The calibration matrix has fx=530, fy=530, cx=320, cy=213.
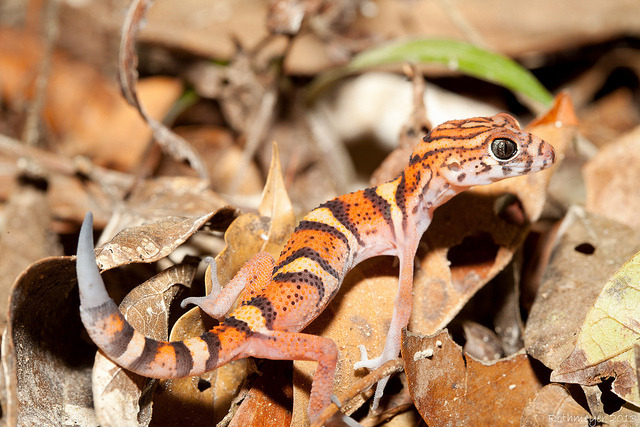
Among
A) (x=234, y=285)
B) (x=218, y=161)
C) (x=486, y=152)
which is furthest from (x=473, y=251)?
(x=218, y=161)

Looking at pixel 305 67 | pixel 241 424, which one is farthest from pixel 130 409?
pixel 305 67

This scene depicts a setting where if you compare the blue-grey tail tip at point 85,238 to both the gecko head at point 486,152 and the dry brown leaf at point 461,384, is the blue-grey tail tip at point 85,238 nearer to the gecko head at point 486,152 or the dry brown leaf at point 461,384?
the dry brown leaf at point 461,384

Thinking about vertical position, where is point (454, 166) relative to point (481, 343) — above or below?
above

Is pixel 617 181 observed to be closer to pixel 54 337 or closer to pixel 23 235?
pixel 54 337

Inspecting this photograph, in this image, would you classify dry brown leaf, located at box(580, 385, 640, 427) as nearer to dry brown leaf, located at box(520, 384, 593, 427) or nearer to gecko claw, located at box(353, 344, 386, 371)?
dry brown leaf, located at box(520, 384, 593, 427)

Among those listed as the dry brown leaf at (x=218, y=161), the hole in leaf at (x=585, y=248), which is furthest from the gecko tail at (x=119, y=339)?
the dry brown leaf at (x=218, y=161)

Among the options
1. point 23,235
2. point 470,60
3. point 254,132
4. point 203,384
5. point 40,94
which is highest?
point 40,94

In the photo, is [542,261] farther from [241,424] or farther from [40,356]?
[40,356]

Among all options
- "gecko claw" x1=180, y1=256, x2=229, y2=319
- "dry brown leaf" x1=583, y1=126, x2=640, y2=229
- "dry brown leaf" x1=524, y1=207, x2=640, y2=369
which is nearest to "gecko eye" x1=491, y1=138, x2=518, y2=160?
"dry brown leaf" x1=524, y1=207, x2=640, y2=369
